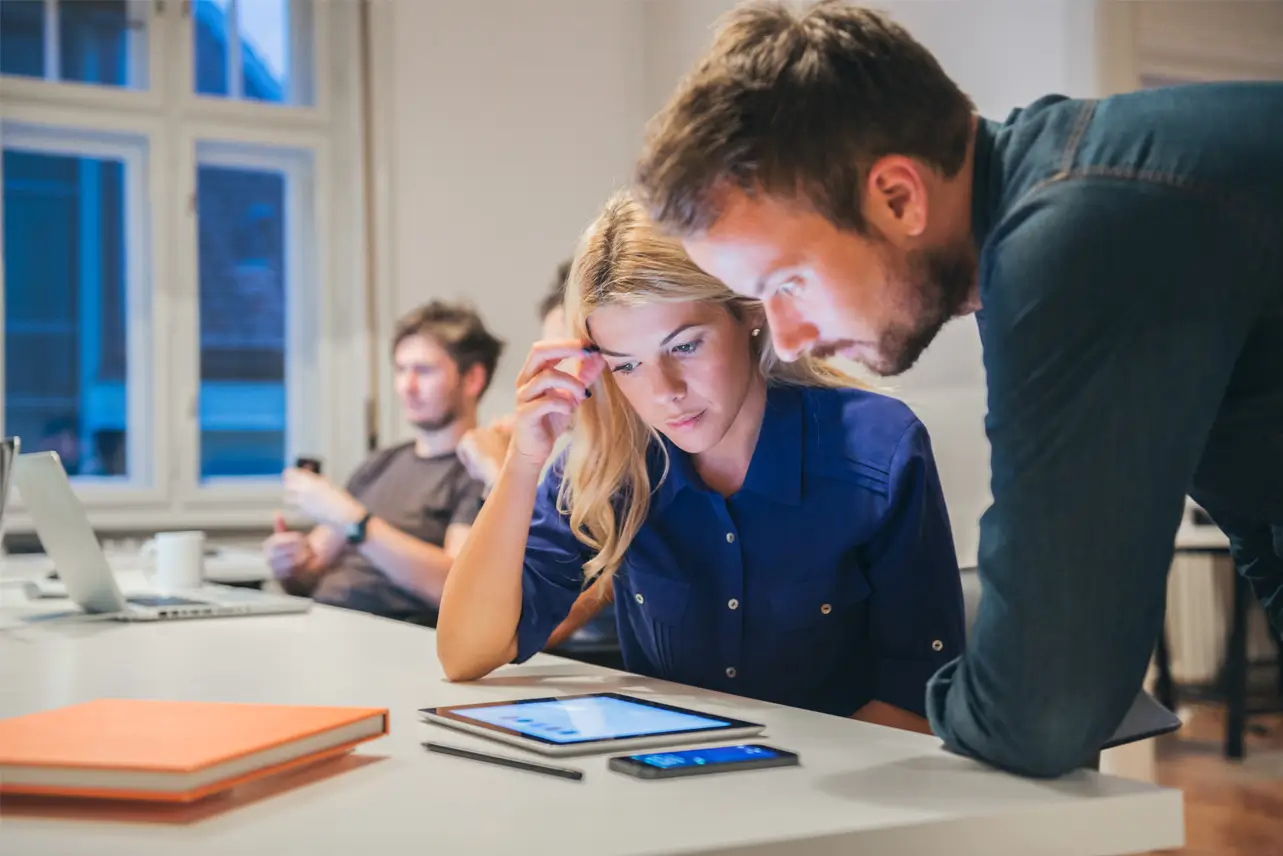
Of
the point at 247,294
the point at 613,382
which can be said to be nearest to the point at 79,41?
the point at 247,294

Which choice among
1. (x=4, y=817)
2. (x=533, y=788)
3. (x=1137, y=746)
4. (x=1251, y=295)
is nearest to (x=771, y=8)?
(x=1251, y=295)

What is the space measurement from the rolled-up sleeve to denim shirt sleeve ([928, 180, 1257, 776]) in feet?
2.69

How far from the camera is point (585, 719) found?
1.17 m

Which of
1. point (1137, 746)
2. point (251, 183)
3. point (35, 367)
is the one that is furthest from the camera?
point (251, 183)

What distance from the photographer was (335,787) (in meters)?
0.97

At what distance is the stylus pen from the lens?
98 centimetres

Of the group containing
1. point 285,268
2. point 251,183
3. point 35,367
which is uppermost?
point 251,183

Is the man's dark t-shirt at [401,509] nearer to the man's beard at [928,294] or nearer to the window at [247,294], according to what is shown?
the window at [247,294]

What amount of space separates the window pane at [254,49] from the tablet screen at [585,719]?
13.6 feet

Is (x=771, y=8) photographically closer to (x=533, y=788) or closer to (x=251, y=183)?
(x=533, y=788)

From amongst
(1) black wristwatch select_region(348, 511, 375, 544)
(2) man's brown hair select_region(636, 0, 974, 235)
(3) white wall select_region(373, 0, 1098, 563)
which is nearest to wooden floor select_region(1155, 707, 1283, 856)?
(1) black wristwatch select_region(348, 511, 375, 544)

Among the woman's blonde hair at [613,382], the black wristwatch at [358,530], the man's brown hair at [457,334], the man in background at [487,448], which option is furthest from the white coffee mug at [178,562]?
the woman's blonde hair at [613,382]

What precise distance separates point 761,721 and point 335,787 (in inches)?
16.4

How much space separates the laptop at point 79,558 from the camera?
6.61ft
